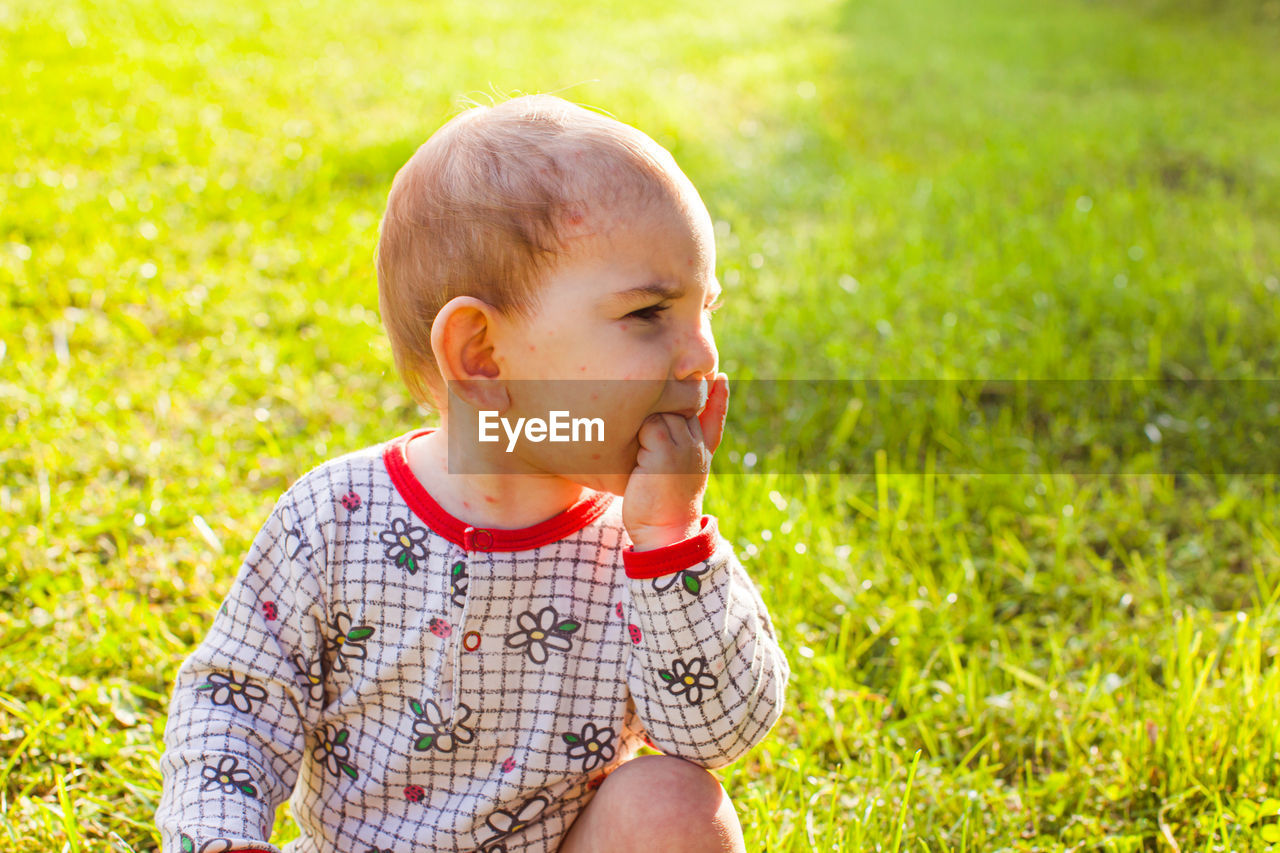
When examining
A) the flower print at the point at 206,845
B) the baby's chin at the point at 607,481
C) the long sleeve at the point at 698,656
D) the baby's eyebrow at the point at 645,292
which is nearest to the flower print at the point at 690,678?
the long sleeve at the point at 698,656

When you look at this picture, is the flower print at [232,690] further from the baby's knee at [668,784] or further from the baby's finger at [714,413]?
the baby's finger at [714,413]

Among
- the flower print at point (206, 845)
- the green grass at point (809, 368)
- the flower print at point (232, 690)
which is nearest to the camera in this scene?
the flower print at point (206, 845)

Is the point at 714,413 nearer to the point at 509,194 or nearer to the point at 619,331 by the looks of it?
the point at 619,331

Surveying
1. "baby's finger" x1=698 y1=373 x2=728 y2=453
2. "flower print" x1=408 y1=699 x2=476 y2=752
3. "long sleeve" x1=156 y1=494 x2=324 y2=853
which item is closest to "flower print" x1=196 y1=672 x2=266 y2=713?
"long sleeve" x1=156 y1=494 x2=324 y2=853

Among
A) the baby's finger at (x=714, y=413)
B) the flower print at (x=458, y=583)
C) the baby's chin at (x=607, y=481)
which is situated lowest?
the flower print at (x=458, y=583)

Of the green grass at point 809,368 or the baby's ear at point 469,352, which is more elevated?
the baby's ear at point 469,352

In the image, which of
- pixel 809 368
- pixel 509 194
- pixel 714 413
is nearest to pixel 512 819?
pixel 714 413

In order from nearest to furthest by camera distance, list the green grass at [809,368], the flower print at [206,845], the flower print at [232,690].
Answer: the flower print at [206,845]
the flower print at [232,690]
the green grass at [809,368]

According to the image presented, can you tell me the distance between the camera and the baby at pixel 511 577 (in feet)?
4.57

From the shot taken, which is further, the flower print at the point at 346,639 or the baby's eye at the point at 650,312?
the flower print at the point at 346,639

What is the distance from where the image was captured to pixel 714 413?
1.55 metres

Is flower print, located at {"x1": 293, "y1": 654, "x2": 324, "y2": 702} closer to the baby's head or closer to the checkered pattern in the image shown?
the checkered pattern

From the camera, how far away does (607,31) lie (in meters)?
8.96

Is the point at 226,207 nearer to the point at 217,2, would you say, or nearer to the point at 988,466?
the point at 988,466
